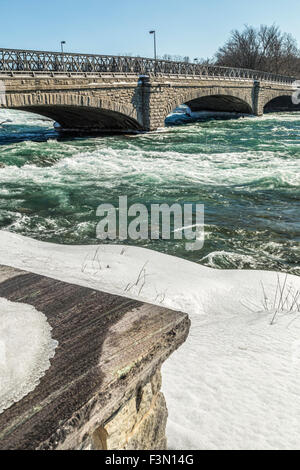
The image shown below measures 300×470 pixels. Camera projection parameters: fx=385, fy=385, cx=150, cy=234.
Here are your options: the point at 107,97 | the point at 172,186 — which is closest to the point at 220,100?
the point at 107,97

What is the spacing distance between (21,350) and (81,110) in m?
22.9

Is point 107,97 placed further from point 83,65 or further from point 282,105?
point 282,105

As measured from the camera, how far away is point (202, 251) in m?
7.45

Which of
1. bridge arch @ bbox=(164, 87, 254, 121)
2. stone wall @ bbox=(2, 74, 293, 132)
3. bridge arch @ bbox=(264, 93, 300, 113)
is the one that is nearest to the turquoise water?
stone wall @ bbox=(2, 74, 293, 132)

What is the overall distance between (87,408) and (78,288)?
1120mm

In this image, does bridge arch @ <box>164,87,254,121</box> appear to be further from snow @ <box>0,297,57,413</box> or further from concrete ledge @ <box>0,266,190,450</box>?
snow @ <box>0,297,57,413</box>

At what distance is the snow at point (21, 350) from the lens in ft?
4.75

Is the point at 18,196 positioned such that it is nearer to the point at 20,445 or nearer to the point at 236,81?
the point at 20,445

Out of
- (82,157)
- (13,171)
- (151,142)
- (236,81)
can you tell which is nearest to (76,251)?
(13,171)

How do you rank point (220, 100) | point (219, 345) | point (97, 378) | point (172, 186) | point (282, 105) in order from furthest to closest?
point (282, 105), point (220, 100), point (172, 186), point (219, 345), point (97, 378)

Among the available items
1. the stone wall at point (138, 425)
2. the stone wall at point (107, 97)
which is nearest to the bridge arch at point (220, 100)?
the stone wall at point (107, 97)

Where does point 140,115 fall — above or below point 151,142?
above

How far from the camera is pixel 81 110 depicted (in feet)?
75.2

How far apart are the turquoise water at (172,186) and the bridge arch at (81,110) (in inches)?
69.4
